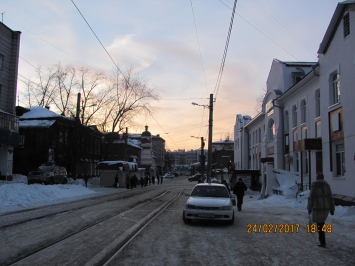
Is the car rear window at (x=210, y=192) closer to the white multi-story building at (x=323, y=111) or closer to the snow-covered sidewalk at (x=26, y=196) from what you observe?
the white multi-story building at (x=323, y=111)

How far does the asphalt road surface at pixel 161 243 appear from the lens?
5.78m

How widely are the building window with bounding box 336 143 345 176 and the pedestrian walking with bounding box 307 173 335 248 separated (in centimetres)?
1001

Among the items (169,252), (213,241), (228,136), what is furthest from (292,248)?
(228,136)

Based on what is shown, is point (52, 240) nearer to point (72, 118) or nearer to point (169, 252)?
point (169, 252)

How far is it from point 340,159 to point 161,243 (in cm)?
1270

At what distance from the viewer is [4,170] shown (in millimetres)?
29000

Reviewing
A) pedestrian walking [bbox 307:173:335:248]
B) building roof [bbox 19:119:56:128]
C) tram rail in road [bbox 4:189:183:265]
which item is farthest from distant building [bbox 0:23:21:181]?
pedestrian walking [bbox 307:173:335:248]

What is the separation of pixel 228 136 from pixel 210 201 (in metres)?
113

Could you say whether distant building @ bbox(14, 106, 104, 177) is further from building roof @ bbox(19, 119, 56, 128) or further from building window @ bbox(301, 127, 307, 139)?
building window @ bbox(301, 127, 307, 139)

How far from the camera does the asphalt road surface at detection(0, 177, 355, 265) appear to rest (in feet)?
19.0

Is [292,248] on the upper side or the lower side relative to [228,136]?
lower

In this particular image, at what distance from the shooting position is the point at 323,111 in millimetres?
17547

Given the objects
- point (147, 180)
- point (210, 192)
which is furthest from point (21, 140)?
point (210, 192)
